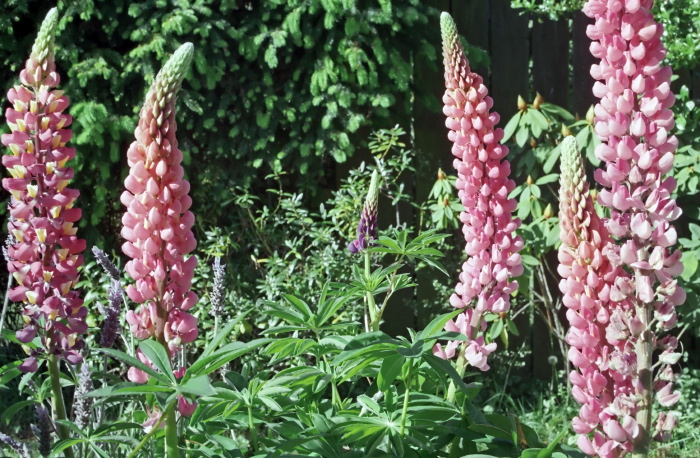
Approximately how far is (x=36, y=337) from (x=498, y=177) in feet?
3.61

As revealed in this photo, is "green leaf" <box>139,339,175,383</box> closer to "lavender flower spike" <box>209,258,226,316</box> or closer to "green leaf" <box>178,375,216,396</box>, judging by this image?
"green leaf" <box>178,375,216,396</box>

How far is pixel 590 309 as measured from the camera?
144 centimetres

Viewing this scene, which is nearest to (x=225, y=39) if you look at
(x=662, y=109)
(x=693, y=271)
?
(x=693, y=271)

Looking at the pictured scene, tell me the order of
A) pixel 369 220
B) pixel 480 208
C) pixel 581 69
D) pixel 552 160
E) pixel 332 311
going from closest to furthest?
pixel 332 311 < pixel 480 208 < pixel 369 220 < pixel 552 160 < pixel 581 69

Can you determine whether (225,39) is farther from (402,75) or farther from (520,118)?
(520,118)

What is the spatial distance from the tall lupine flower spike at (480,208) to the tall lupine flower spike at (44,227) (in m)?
0.88

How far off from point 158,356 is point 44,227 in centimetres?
49

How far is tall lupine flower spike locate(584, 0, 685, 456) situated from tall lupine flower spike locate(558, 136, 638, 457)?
2 centimetres

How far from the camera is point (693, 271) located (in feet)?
13.3

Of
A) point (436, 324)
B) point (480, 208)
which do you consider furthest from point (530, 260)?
point (436, 324)

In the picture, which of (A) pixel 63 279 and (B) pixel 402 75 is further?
(B) pixel 402 75

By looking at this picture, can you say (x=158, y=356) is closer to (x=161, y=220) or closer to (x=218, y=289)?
(x=161, y=220)

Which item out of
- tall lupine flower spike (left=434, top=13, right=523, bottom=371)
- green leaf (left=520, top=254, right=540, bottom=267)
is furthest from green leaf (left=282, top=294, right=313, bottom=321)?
green leaf (left=520, top=254, right=540, bottom=267)

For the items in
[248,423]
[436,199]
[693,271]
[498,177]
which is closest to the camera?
[248,423]
